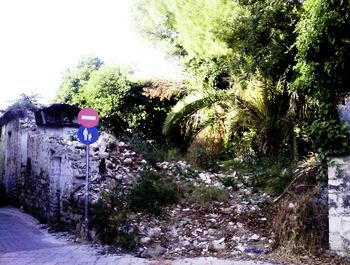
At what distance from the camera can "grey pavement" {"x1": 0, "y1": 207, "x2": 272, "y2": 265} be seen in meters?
7.15

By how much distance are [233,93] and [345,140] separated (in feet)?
20.5

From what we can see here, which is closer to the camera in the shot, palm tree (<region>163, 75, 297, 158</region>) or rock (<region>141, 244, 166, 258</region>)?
rock (<region>141, 244, 166, 258</region>)

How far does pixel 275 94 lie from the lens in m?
12.4

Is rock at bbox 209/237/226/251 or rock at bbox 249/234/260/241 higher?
rock at bbox 249/234/260/241

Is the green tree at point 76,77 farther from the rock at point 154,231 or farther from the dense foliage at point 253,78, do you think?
the rock at point 154,231

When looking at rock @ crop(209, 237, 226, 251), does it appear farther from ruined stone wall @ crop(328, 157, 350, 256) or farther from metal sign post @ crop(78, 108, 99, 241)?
metal sign post @ crop(78, 108, 99, 241)

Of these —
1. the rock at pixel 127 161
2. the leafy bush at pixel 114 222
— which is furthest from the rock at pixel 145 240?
the rock at pixel 127 161

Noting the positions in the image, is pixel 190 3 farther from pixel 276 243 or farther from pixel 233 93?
pixel 276 243

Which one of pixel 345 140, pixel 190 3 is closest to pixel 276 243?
pixel 345 140

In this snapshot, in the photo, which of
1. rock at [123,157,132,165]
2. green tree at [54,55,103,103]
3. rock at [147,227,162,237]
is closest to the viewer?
rock at [147,227,162,237]

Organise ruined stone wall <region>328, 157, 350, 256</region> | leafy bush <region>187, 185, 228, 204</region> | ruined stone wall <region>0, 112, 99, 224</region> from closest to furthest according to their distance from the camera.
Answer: ruined stone wall <region>328, 157, 350, 256</region>
leafy bush <region>187, 185, 228, 204</region>
ruined stone wall <region>0, 112, 99, 224</region>

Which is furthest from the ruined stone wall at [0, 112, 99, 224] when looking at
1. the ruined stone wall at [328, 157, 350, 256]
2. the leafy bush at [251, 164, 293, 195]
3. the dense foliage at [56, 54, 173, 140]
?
the ruined stone wall at [328, 157, 350, 256]

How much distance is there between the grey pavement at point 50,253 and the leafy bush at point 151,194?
4.52 feet

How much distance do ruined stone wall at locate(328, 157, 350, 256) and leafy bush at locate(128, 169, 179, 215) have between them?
11.3 feet
